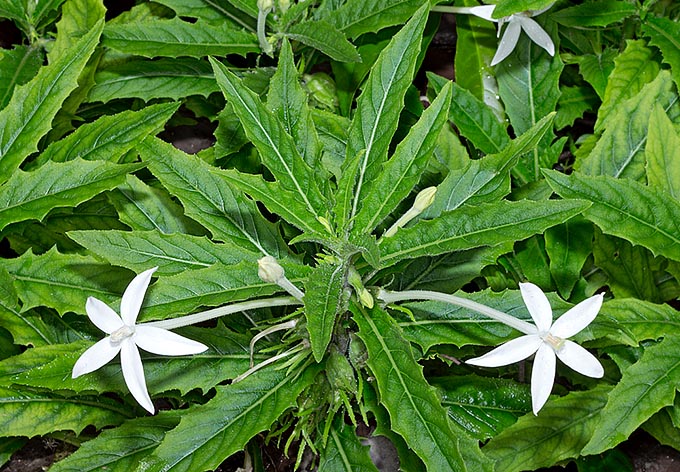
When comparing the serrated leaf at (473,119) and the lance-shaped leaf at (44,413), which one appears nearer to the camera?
the lance-shaped leaf at (44,413)

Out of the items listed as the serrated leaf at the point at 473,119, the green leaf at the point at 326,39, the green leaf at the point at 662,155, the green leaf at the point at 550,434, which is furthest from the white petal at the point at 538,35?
the green leaf at the point at 550,434

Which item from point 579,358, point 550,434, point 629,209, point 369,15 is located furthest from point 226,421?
point 369,15

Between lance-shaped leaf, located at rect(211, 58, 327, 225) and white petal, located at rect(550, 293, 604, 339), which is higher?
lance-shaped leaf, located at rect(211, 58, 327, 225)

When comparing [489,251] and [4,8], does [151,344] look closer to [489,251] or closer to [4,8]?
[489,251]

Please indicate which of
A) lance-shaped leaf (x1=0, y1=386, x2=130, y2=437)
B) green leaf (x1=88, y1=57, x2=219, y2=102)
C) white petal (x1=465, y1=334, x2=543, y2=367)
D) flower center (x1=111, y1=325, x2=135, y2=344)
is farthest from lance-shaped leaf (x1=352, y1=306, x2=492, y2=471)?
green leaf (x1=88, y1=57, x2=219, y2=102)

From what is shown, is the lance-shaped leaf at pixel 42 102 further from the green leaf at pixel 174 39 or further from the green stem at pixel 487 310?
the green stem at pixel 487 310

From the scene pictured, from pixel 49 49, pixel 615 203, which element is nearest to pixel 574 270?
pixel 615 203

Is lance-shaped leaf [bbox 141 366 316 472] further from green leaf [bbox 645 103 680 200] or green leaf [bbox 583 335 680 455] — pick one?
green leaf [bbox 645 103 680 200]
